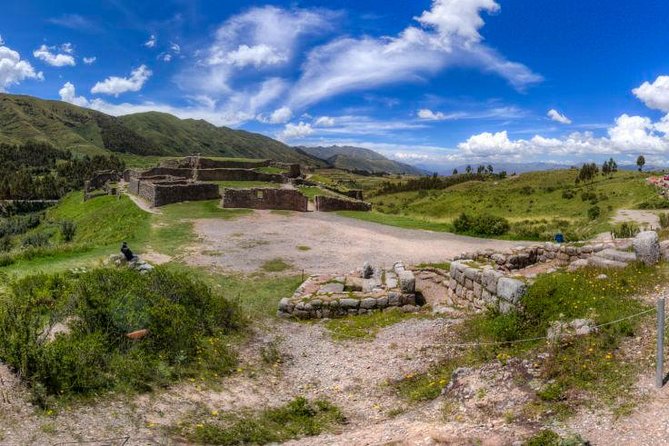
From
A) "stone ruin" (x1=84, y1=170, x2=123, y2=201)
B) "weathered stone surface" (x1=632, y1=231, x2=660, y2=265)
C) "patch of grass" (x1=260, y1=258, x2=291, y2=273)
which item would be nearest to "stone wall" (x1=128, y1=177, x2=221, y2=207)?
"patch of grass" (x1=260, y1=258, x2=291, y2=273)

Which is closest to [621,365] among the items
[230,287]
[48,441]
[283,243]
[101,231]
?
[48,441]

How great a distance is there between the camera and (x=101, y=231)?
86.1ft

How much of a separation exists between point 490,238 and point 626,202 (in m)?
22.1

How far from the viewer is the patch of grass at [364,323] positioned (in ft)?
33.4

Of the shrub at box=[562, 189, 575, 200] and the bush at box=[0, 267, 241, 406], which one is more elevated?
the shrub at box=[562, 189, 575, 200]

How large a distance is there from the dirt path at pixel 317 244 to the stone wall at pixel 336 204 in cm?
421

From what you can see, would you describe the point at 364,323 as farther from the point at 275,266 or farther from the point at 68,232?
the point at 68,232

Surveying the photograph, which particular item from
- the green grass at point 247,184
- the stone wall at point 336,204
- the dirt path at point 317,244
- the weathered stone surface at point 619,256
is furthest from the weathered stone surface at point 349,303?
the green grass at point 247,184

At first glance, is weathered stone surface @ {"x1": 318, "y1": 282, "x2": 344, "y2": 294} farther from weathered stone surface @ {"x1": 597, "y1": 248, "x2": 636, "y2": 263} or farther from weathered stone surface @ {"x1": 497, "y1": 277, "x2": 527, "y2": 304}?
weathered stone surface @ {"x1": 597, "y1": 248, "x2": 636, "y2": 263}

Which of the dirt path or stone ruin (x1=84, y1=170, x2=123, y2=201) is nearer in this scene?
the dirt path

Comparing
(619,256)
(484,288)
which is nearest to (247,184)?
(484,288)

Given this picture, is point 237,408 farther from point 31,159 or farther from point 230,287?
point 31,159

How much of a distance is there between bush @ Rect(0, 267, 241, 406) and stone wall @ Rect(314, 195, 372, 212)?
20031mm

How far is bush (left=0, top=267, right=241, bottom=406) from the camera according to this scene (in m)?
6.11
